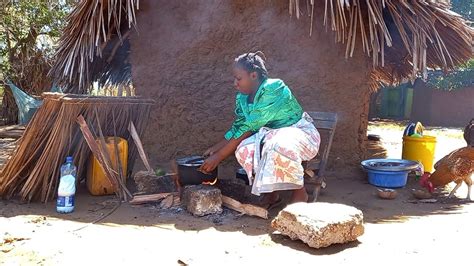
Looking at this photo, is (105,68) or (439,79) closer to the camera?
(105,68)

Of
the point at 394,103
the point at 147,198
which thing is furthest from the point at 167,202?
the point at 394,103

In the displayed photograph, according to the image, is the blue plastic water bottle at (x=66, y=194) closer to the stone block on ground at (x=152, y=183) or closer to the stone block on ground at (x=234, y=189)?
the stone block on ground at (x=152, y=183)

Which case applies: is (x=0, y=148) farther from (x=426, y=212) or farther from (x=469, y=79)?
(x=469, y=79)

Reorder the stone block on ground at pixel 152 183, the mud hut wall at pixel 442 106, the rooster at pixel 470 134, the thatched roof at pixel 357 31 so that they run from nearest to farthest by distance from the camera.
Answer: the stone block on ground at pixel 152 183, the rooster at pixel 470 134, the thatched roof at pixel 357 31, the mud hut wall at pixel 442 106

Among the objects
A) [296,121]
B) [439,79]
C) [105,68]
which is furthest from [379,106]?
[296,121]

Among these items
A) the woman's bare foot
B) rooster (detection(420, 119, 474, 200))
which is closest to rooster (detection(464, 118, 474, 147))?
rooster (detection(420, 119, 474, 200))

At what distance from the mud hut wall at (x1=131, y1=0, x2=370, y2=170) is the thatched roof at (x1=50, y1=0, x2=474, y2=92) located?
8.2 inches

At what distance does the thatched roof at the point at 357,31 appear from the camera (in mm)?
3947

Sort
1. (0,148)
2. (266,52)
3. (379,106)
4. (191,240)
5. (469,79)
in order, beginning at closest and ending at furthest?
(191,240) → (266,52) → (0,148) → (469,79) → (379,106)

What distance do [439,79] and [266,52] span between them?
1123cm

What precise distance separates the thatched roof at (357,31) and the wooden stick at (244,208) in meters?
1.77

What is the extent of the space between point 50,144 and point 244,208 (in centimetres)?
152

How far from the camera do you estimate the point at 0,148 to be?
277 inches

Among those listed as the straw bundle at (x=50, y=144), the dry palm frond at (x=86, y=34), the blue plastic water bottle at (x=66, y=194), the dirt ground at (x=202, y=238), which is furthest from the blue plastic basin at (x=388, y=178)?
the dry palm frond at (x=86, y=34)
